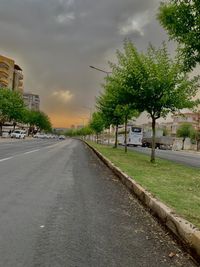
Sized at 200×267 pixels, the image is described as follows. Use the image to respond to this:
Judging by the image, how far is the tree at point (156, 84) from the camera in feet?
64.9

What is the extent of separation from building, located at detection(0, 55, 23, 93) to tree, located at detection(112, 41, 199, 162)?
10762cm

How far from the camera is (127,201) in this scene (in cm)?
902

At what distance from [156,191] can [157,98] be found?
1167 cm

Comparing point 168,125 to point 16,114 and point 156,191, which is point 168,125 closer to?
point 16,114

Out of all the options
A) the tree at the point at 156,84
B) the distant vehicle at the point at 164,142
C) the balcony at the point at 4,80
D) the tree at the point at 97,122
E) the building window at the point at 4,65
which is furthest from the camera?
the building window at the point at 4,65

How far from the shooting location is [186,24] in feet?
36.0

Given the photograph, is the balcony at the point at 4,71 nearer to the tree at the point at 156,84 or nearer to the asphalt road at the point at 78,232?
the tree at the point at 156,84

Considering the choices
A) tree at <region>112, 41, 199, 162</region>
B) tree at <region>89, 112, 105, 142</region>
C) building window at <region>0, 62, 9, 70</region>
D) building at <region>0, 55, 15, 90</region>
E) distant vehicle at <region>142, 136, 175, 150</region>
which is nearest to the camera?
tree at <region>112, 41, 199, 162</region>

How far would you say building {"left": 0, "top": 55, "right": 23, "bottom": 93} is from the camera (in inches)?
5072

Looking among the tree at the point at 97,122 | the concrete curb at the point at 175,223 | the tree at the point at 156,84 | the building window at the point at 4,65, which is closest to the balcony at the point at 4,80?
the building window at the point at 4,65

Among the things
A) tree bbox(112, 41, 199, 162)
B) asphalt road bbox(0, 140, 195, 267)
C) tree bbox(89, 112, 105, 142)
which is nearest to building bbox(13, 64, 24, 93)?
tree bbox(89, 112, 105, 142)

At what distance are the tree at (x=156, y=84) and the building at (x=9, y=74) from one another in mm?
107622

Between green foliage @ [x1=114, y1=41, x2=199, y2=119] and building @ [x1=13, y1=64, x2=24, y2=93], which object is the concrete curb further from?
building @ [x1=13, y1=64, x2=24, y2=93]

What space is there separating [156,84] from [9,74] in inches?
4716
